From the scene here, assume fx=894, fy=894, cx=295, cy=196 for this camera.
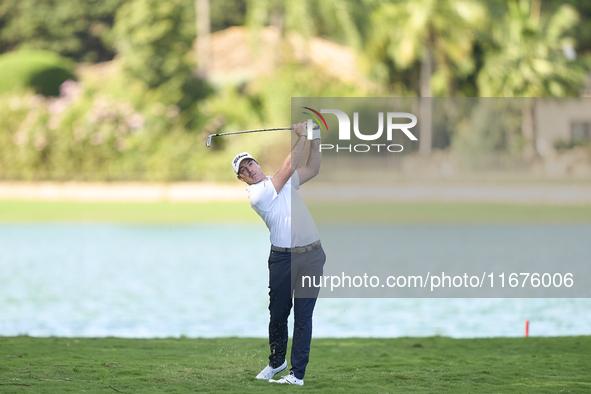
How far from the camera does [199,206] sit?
2664 centimetres

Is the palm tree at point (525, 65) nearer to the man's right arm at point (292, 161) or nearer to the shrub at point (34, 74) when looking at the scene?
the shrub at point (34, 74)

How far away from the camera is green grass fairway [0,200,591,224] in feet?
80.5

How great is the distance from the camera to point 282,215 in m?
5.90

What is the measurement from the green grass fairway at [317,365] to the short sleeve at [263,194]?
3.91 ft

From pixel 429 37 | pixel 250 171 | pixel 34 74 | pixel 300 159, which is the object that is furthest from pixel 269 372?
pixel 34 74

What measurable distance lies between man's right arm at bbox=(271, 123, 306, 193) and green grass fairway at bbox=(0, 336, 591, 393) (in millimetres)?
1336

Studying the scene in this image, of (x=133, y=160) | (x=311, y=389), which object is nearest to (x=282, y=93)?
(x=133, y=160)

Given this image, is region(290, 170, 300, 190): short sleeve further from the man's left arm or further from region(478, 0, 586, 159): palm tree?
region(478, 0, 586, 159): palm tree

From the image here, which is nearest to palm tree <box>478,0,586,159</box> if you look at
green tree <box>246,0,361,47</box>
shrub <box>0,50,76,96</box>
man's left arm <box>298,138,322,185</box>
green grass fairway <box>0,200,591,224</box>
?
green tree <box>246,0,361,47</box>

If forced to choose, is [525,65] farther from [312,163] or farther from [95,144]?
[312,163]

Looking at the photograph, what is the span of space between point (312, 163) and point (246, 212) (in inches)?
763

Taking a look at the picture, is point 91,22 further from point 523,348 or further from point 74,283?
point 523,348

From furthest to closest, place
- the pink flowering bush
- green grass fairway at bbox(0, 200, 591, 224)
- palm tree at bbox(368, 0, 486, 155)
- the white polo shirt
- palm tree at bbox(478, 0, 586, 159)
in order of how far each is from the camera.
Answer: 1. palm tree at bbox(478, 0, 586, 159)
2. palm tree at bbox(368, 0, 486, 155)
3. the pink flowering bush
4. green grass fairway at bbox(0, 200, 591, 224)
5. the white polo shirt

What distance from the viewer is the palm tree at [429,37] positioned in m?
34.8
